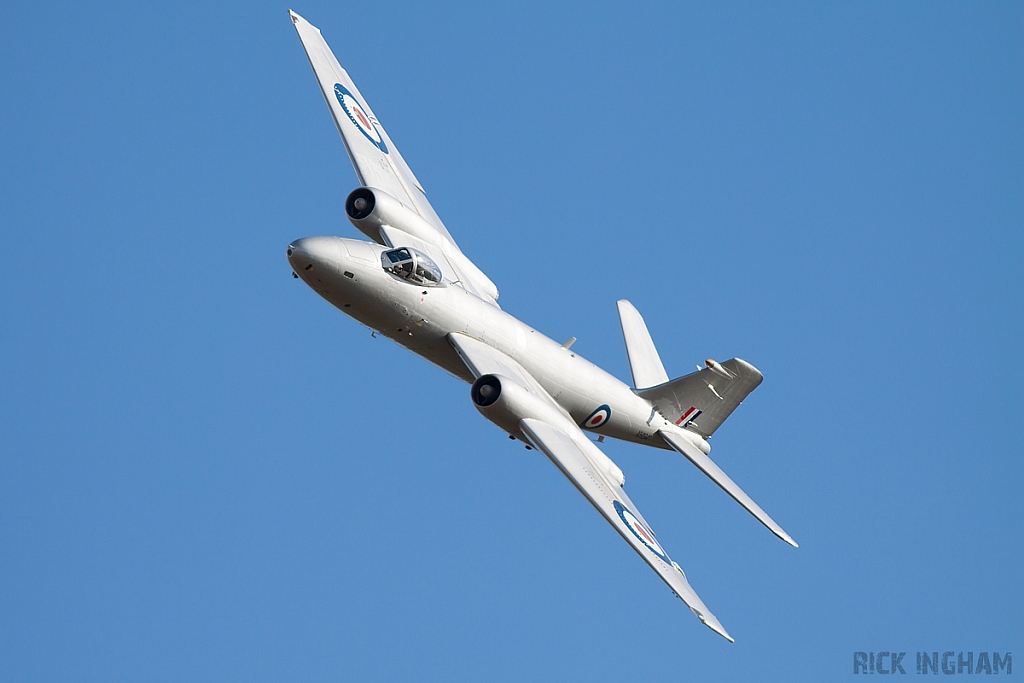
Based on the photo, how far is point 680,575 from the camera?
31.8 m

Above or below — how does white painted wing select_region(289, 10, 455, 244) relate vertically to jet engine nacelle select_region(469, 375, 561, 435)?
above

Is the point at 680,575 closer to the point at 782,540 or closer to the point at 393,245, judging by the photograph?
the point at 782,540

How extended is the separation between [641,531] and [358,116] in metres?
18.2

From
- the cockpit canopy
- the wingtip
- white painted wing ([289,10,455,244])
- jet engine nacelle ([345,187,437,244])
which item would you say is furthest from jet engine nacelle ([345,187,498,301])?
the wingtip

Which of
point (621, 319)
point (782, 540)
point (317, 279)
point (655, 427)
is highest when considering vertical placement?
point (621, 319)

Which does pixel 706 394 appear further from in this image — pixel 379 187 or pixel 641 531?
pixel 379 187

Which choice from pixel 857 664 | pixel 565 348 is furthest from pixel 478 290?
pixel 857 664

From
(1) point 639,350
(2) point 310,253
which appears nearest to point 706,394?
(1) point 639,350

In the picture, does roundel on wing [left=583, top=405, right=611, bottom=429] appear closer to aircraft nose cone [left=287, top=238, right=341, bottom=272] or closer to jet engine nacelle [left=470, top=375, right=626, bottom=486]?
jet engine nacelle [left=470, top=375, right=626, bottom=486]

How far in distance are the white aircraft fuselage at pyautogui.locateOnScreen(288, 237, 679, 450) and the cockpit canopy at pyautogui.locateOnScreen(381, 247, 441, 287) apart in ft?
0.51

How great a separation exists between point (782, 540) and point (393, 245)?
1445 centimetres

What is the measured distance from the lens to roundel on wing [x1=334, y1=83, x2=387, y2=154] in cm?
4116

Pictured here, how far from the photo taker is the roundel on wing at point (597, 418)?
124 feet

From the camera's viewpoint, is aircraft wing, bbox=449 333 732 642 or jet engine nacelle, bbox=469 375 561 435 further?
jet engine nacelle, bbox=469 375 561 435
